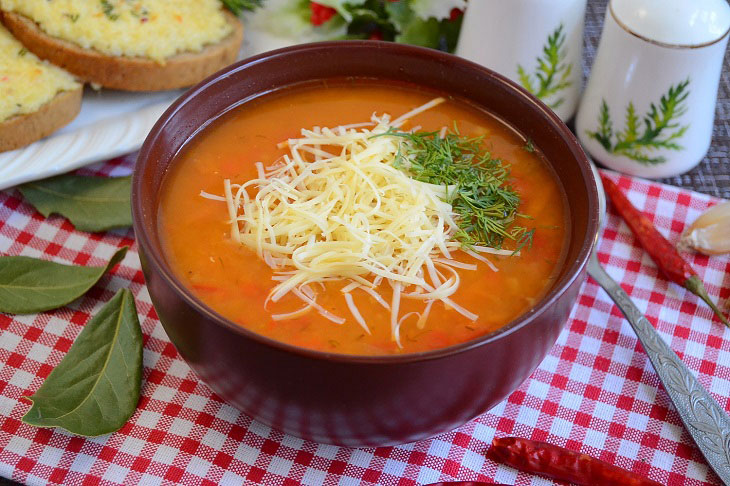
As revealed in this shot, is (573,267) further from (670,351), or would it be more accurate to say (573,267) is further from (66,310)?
(66,310)

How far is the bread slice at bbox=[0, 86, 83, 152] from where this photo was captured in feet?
8.95

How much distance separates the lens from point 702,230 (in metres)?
2.58

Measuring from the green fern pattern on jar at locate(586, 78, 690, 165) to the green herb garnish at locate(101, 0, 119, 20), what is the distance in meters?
1.74

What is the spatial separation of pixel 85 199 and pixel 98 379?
72cm

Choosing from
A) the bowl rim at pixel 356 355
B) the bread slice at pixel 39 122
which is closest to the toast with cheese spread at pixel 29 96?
the bread slice at pixel 39 122

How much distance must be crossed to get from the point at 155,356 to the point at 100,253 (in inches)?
17.2

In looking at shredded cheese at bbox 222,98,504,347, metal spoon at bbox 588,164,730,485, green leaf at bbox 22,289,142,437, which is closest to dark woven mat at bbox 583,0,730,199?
metal spoon at bbox 588,164,730,485

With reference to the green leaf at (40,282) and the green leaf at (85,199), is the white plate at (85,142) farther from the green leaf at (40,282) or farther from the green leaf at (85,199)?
the green leaf at (40,282)

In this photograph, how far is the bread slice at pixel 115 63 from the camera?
2986 mm

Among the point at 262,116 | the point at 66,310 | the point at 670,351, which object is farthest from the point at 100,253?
the point at 670,351

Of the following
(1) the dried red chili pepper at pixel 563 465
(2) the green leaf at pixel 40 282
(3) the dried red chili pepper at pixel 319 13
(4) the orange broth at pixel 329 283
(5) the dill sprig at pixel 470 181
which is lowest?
(2) the green leaf at pixel 40 282

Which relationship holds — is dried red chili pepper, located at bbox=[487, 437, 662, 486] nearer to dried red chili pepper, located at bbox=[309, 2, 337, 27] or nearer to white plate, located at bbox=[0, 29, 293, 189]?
white plate, located at bbox=[0, 29, 293, 189]

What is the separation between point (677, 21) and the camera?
8.85ft

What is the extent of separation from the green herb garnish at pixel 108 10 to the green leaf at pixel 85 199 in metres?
0.70
